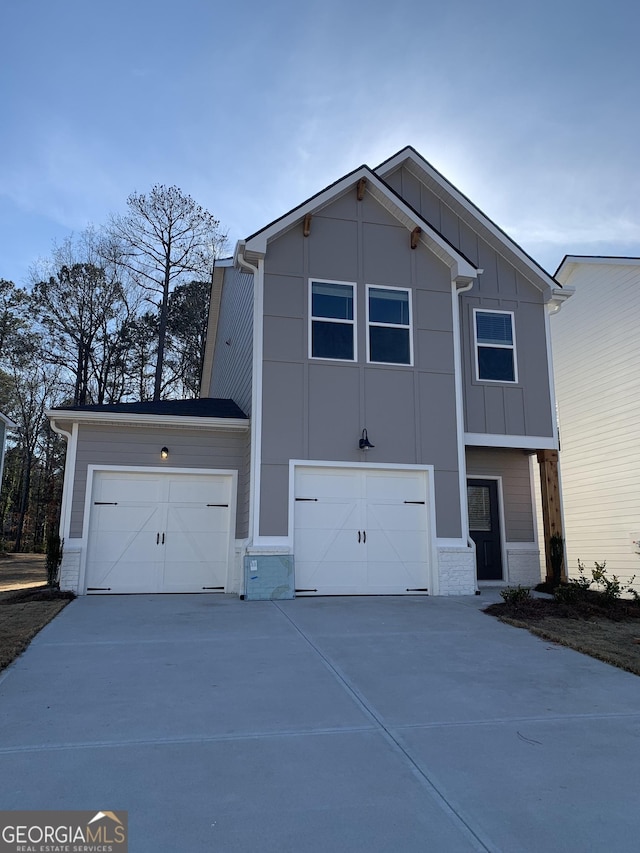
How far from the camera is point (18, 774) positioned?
3.07 metres

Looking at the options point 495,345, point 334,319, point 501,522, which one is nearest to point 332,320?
point 334,319

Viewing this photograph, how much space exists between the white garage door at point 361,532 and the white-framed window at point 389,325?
2.02 meters

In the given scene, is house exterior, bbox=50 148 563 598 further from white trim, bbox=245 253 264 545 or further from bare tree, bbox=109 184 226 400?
bare tree, bbox=109 184 226 400

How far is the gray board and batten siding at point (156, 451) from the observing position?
1030 centimetres

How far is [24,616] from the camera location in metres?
7.66

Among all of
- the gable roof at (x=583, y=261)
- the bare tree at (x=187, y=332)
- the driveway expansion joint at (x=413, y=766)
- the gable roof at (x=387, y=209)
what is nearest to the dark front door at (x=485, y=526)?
the gable roof at (x=387, y=209)

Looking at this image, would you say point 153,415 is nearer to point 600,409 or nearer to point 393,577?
point 393,577

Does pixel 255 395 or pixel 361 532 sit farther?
pixel 361 532

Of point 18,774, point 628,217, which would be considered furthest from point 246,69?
point 18,774

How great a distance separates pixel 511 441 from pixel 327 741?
8.78 m

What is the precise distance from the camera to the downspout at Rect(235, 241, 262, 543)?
31.3 feet

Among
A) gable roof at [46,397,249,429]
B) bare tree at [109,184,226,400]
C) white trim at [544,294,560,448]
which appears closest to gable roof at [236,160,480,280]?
white trim at [544,294,560,448]

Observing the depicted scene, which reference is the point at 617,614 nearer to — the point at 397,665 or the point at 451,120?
the point at 397,665

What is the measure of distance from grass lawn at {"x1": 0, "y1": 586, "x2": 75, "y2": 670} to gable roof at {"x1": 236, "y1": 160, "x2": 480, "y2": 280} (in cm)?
616
